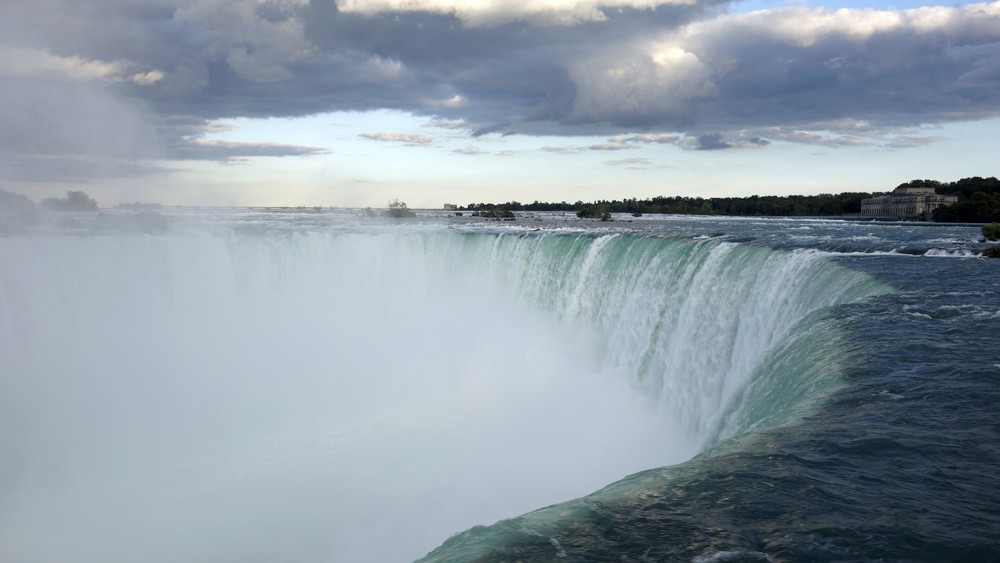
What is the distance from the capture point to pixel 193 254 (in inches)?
1067

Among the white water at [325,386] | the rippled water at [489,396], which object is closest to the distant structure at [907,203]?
the rippled water at [489,396]

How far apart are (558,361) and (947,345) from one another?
1318 cm

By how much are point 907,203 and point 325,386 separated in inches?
1869

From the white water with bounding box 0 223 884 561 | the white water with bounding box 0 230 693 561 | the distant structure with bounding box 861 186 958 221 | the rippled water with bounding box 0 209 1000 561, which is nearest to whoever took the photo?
the rippled water with bounding box 0 209 1000 561

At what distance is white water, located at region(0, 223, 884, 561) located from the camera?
1177cm

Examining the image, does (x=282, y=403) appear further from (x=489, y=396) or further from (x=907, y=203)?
(x=907, y=203)

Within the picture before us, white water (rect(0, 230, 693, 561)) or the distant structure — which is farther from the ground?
the distant structure

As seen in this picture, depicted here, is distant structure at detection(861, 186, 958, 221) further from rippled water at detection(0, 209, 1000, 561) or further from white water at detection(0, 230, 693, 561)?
white water at detection(0, 230, 693, 561)

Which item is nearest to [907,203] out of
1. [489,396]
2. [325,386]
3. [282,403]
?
[489,396]

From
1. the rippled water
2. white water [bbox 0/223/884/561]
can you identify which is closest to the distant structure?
the rippled water

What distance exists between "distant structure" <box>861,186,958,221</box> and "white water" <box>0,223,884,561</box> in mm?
34977

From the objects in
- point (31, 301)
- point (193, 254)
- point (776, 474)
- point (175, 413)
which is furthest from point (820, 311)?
point (193, 254)

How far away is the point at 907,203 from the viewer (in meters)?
52.0

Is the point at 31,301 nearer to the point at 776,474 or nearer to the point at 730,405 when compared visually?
the point at 730,405
